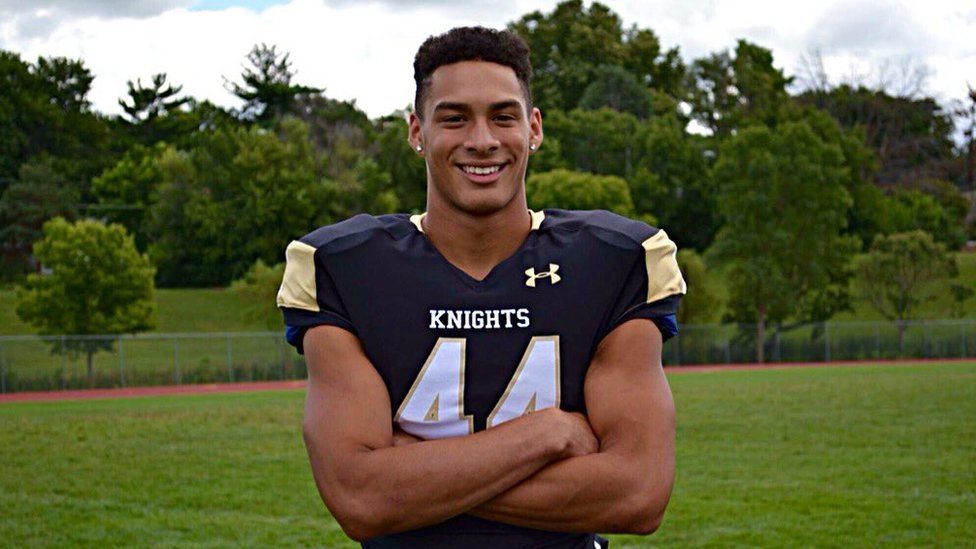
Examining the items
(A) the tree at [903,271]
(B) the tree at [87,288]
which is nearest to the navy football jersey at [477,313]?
(B) the tree at [87,288]

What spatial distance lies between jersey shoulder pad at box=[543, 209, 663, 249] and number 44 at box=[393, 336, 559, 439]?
33 cm

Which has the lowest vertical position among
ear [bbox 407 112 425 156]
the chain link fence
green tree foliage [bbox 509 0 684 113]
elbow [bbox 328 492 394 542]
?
the chain link fence

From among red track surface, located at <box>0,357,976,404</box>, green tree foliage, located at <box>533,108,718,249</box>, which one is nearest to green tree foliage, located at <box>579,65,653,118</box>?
green tree foliage, located at <box>533,108,718,249</box>

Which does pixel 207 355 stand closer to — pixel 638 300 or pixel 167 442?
pixel 167 442

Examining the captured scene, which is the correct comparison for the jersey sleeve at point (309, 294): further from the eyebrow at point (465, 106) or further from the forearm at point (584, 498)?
the forearm at point (584, 498)

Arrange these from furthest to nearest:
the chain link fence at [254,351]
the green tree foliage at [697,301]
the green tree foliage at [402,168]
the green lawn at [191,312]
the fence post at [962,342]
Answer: the green tree foliage at [402,168] < the green lawn at [191,312] < the green tree foliage at [697,301] < the fence post at [962,342] < the chain link fence at [254,351]

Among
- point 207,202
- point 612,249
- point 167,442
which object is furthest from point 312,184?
point 612,249

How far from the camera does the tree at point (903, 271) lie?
156 feet

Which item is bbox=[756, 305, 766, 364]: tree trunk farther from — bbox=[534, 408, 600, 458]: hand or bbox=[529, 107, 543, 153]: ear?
bbox=[534, 408, 600, 458]: hand

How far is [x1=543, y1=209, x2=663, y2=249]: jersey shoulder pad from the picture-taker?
330 centimetres

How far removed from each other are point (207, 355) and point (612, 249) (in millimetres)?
41898

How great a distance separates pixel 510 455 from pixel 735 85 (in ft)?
261

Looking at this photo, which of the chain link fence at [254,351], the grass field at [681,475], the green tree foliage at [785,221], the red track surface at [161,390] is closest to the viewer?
the grass field at [681,475]

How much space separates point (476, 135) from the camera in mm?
3188
